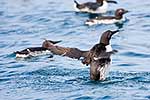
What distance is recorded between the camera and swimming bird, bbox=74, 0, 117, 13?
1016 inches

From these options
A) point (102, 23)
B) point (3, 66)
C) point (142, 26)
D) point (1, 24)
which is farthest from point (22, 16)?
point (3, 66)

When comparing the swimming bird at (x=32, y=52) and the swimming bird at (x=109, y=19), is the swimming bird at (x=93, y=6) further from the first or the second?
the swimming bird at (x=32, y=52)

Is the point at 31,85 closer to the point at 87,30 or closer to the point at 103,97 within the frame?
the point at 103,97

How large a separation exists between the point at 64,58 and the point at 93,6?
9.09 metres

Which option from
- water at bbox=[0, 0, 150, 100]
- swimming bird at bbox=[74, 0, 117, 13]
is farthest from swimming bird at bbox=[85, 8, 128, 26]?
swimming bird at bbox=[74, 0, 117, 13]

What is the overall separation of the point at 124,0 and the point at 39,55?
958 cm

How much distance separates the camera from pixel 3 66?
16.7 metres

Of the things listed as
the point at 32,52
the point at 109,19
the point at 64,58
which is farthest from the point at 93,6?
the point at 64,58

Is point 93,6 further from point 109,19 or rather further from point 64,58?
point 64,58

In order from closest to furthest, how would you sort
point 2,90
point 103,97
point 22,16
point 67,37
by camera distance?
point 103,97, point 2,90, point 67,37, point 22,16

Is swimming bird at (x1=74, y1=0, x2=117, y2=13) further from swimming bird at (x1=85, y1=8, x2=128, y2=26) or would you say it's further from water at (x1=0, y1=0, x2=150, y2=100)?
swimming bird at (x1=85, y1=8, x2=128, y2=26)

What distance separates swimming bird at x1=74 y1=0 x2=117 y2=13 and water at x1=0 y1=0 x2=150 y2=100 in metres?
0.28

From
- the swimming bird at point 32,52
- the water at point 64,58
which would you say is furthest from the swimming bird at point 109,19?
the swimming bird at point 32,52

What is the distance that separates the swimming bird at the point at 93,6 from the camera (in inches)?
1016
